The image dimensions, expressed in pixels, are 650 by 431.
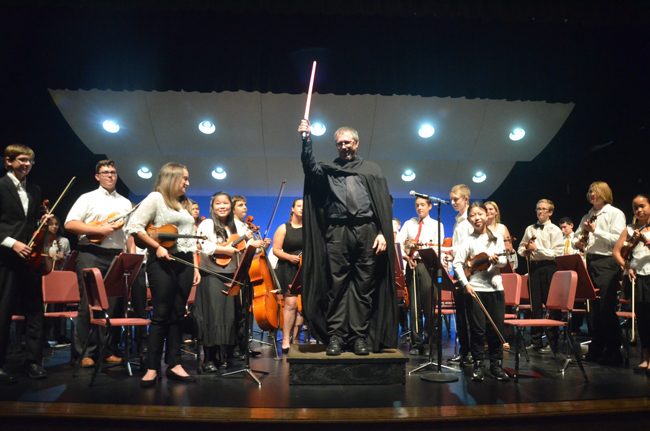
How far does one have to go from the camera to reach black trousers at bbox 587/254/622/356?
195 inches

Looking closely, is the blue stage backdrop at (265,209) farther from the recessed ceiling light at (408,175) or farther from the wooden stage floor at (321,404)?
the wooden stage floor at (321,404)

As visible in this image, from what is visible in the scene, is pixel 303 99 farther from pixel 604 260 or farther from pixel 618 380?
pixel 618 380

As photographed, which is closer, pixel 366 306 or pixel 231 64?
pixel 366 306

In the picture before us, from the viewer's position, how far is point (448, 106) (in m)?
8.09

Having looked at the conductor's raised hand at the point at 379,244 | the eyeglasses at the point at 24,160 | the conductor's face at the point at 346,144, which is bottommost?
the conductor's raised hand at the point at 379,244

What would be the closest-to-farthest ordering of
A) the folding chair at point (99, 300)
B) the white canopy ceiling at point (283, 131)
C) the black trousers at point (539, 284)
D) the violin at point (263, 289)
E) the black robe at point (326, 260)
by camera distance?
1. the folding chair at point (99, 300)
2. the black robe at point (326, 260)
3. the violin at point (263, 289)
4. the black trousers at point (539, 284)
5. the white canopy ceiling at point (283, 131)

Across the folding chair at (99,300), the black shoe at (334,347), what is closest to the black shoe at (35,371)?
the folding chair at (99,300)

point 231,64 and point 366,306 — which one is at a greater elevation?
point 231,64

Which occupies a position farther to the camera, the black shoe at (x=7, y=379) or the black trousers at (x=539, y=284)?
the black trousers at (x=539, y=284)

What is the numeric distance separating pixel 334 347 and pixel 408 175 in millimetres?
5439

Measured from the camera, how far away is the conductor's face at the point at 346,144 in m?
4.07

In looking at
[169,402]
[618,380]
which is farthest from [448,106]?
[169,402]

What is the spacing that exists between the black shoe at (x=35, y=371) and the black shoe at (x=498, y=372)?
11.1 ft

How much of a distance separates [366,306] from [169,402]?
4.93 feet
